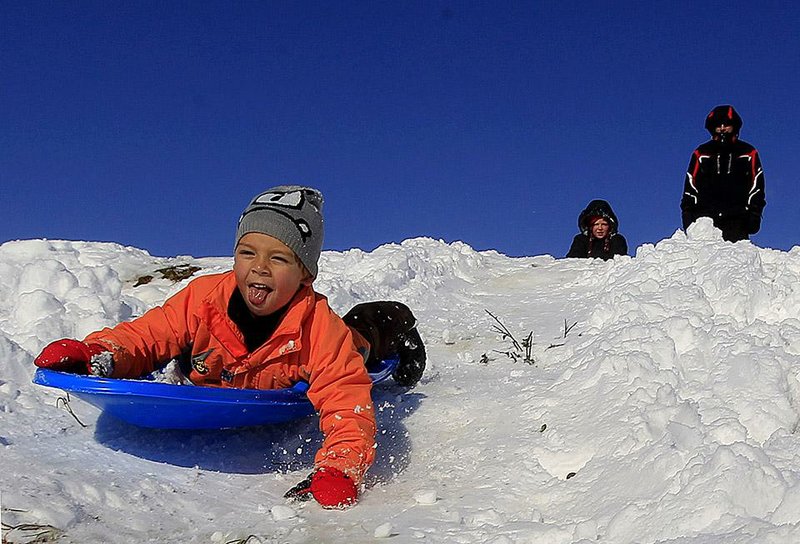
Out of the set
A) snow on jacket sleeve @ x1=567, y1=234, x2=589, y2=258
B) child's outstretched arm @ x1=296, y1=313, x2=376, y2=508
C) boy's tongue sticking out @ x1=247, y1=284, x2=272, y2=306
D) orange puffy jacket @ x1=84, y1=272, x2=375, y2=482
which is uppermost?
snow on jacket sleeve @ x1=567, y1=234, x2=589, y2=258

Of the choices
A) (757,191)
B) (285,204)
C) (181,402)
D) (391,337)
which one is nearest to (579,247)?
(757,191)

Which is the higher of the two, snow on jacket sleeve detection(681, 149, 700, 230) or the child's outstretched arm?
snow on jacket sleeve detection(681, 149, 700, 230)

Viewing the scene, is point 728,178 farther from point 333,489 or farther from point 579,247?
point 333,489

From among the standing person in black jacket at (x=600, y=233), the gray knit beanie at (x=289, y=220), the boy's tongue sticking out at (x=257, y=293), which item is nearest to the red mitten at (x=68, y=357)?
the boy's tongue sticking out at (x=257, y=293)

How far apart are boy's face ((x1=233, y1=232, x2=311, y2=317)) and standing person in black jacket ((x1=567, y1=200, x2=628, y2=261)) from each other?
8.11 m

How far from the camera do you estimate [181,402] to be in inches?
120

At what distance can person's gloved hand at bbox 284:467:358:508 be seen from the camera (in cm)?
273

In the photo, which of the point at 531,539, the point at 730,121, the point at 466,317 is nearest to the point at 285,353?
the point at 531,539

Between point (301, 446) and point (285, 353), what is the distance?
0.43m

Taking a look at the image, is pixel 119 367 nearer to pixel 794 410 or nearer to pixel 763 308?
pixel 794 410

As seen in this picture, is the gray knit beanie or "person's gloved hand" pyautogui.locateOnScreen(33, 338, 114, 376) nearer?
"person's gloved hand" pyautogui.locateOnScreen(33, 338, 114, 376)

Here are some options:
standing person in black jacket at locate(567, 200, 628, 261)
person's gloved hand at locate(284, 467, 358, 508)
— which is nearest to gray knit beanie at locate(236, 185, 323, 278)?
person's gloved hand at locate(284, 467, 358, 508)

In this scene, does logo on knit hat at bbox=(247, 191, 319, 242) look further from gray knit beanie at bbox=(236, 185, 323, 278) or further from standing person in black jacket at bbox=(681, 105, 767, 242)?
standing person in black jacket at bbox=(681, 105, 767, 242)

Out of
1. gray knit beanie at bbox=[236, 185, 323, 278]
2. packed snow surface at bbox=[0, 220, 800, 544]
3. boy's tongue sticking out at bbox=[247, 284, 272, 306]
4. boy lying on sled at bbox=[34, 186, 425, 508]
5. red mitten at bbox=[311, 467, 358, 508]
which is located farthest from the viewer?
gray knit beanie at bbox=[236, 185, 323, 278]
